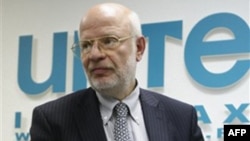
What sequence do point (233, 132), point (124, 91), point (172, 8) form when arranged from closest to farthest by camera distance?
point (233, 132) → point (124, 91) → point (172, 8)

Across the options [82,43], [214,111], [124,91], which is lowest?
[214,111]

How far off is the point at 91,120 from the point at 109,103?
10 cm

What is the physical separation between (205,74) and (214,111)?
0.23 m

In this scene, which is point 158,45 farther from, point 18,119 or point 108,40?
point 108,40

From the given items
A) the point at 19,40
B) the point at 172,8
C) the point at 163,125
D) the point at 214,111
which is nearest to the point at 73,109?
the point at 163,125

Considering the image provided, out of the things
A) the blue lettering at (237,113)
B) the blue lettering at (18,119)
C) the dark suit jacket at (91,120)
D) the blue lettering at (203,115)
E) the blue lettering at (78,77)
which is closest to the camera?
the dark suit jacket at (91,120)

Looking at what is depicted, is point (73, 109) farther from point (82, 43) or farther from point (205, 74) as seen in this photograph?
point (205, 74)

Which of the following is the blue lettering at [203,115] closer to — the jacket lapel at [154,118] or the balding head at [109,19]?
the jacket lapel at [154,118]

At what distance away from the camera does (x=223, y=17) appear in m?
2.78

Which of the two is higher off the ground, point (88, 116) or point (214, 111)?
point (88, 116)

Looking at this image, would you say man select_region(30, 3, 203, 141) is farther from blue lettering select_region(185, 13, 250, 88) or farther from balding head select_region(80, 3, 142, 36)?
blue lettering select_region(185, 13, 250, 88)

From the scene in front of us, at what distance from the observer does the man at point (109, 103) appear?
153cm

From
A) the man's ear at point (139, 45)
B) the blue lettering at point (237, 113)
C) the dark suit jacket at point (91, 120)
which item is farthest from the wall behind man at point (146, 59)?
the man's ear at point (139, 45)

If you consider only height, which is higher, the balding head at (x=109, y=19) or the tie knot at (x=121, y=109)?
the balding head at (x=109, y=19)
